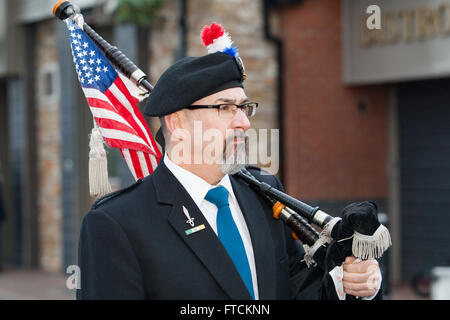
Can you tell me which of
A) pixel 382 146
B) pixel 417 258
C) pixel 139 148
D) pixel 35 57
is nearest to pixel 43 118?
pixel 35 57

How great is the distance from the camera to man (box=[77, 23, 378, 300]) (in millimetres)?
2543

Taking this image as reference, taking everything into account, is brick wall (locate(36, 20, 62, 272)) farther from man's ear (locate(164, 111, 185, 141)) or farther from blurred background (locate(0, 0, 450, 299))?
man's ear (locate(164, 111, 185, 141))

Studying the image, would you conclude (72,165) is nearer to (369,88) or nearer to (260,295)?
(369,88)

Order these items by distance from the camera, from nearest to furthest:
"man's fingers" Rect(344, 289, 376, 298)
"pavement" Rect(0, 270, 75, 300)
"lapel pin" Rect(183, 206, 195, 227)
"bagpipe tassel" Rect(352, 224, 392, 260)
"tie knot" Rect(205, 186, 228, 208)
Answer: "bagpipe tassel" Rect(352, 224, 392, 260)
"man's fingers" Rect(344, 289, 376, 298)
"lapel pin" Rect(183, 206, 195, 227)
"tie knot" Rect(205, 186, 228, 208)
"pavement" Rect(0, 270, 75, 300)

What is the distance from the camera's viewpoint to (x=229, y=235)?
8.85 feet

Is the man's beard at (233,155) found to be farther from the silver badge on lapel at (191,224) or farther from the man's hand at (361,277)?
the man's hand at (361,277)

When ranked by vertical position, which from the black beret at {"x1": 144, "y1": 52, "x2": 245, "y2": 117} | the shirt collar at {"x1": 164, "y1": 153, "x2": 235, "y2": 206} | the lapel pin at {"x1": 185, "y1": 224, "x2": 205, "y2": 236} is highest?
the black beret at {"x1": 144, "y1": 52, "x2": 245, "y2": 117}

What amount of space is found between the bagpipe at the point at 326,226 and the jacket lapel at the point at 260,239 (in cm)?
6

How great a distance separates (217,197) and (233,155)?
0.19 metres

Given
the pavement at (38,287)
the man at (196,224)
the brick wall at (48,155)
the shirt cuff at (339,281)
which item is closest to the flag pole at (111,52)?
the man at (196,224)

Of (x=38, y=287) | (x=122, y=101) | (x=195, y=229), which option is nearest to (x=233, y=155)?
(x=195, y=229)

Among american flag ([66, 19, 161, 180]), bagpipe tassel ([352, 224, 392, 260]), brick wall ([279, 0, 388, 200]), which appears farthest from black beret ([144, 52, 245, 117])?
brick wall ([279, 0, 388, 200])

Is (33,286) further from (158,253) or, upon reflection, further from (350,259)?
(350,259)

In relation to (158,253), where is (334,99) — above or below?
above
